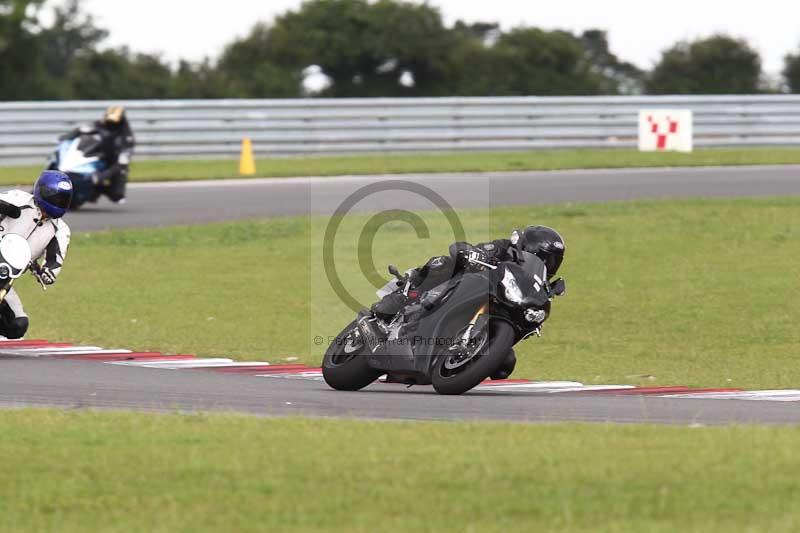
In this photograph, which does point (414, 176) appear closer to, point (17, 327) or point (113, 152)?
point (113, 152)

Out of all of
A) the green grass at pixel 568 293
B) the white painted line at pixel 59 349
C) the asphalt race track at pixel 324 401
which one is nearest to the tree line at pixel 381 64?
the green grass at pixel 568 293

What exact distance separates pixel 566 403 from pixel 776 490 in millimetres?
3180

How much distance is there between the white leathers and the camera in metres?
11.1

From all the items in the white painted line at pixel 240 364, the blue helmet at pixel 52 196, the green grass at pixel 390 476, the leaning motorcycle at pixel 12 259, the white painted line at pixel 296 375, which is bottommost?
the white painted line at pixel 240 364

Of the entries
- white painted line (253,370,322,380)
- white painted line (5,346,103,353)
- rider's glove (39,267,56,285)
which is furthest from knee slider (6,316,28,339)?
white painted line (253,370,322,380)

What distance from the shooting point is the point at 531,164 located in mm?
27469

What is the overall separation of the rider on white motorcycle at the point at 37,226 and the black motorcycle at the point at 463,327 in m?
2.97

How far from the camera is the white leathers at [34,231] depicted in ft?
36.6

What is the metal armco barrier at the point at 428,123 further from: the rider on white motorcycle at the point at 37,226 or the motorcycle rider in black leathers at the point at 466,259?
the motorcycle rider in black leathers at the point at 466,259

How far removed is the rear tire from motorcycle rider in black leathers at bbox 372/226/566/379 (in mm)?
274

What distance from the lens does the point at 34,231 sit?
1121 cm

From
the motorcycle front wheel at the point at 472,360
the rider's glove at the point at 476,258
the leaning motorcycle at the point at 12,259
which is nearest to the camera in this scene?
the motorcycle front wheel at the point at 472,360

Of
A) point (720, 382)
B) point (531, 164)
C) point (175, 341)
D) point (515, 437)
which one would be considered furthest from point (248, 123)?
point (515, 437)

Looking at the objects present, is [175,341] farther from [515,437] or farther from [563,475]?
[563,475]
